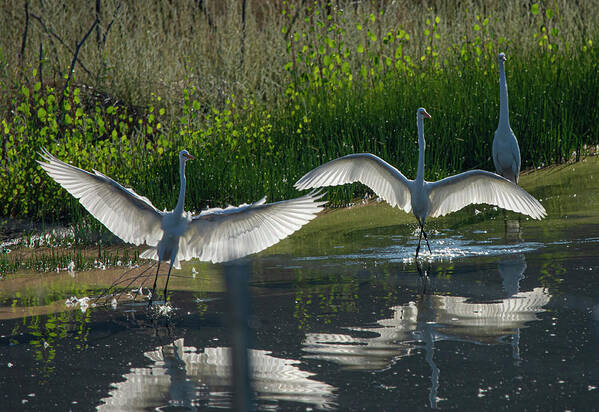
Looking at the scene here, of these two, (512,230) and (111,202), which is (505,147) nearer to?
(512,230)

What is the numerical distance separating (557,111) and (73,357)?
346 inches

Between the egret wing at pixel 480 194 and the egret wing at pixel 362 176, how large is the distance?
314 mm

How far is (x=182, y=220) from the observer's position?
659 cm

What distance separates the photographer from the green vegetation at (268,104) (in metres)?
10.4

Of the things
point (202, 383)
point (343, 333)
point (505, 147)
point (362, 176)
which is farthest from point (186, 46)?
point (202, 383)

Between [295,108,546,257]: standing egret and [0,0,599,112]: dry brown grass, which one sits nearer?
[295,108,546,257]: standing egret

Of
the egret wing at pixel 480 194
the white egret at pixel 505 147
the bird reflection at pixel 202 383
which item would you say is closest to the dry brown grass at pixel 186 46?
the white egret at pixel 505 147

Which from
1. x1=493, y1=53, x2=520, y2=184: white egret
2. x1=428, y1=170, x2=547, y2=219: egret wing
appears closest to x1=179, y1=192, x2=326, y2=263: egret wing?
x1=428, y1=170, x2=547, y2=219: egret wing

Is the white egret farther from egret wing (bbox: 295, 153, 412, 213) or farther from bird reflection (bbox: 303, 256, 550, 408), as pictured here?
bird reflection (bbox: 303, 256, 550, 408)

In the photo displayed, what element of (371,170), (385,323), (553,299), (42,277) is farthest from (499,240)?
(42,277)

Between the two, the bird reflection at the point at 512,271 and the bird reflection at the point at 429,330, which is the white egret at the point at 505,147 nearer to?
the bird reflection at the point at 512,271

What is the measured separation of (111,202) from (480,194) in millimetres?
3437

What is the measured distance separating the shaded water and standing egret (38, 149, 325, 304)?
0.35m

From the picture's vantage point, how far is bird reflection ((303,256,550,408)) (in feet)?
15.7
